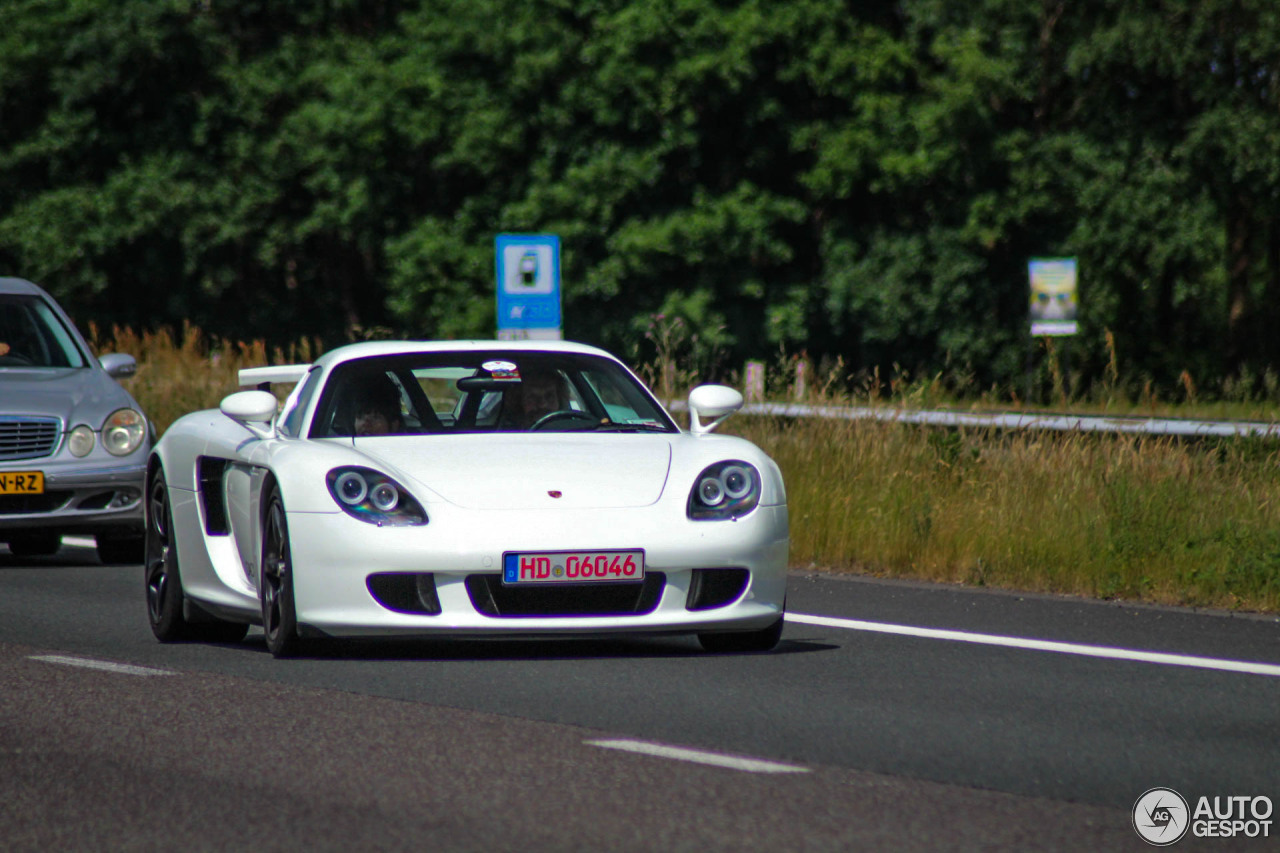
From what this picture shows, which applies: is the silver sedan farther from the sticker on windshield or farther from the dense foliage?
the dense foliage

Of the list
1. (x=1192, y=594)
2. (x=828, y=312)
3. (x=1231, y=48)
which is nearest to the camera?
(x=1192, y=594)

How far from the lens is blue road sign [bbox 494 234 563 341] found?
698 inches

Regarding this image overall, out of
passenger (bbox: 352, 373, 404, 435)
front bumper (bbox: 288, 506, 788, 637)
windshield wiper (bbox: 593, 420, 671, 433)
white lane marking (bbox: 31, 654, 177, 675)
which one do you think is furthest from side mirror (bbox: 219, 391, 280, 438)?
windshield wiper (bbox: 593, 420, 671, 433)

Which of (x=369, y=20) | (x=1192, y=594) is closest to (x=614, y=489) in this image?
(x=1192, y=594)

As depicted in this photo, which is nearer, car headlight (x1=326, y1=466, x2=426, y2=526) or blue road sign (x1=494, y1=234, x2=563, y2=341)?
car headlight (x1=326, y1=466, x2=426, y2=526)

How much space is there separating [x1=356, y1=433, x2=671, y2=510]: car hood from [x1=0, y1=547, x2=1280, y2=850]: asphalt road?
2.13 feet

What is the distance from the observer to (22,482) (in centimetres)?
1245

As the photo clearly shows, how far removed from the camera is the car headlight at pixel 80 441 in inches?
500

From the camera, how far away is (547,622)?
25.3ft

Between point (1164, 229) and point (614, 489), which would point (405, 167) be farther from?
point (614, 489)

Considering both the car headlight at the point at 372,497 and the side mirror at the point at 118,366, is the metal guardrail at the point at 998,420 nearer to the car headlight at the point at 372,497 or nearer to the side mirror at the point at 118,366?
the side mirror at the point at 118,366

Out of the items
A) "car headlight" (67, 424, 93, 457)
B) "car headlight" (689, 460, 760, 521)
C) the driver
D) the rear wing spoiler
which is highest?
the rear wing spoiler

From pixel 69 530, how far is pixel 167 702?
5.60 metres

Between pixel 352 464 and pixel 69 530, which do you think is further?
pixel 69 530
